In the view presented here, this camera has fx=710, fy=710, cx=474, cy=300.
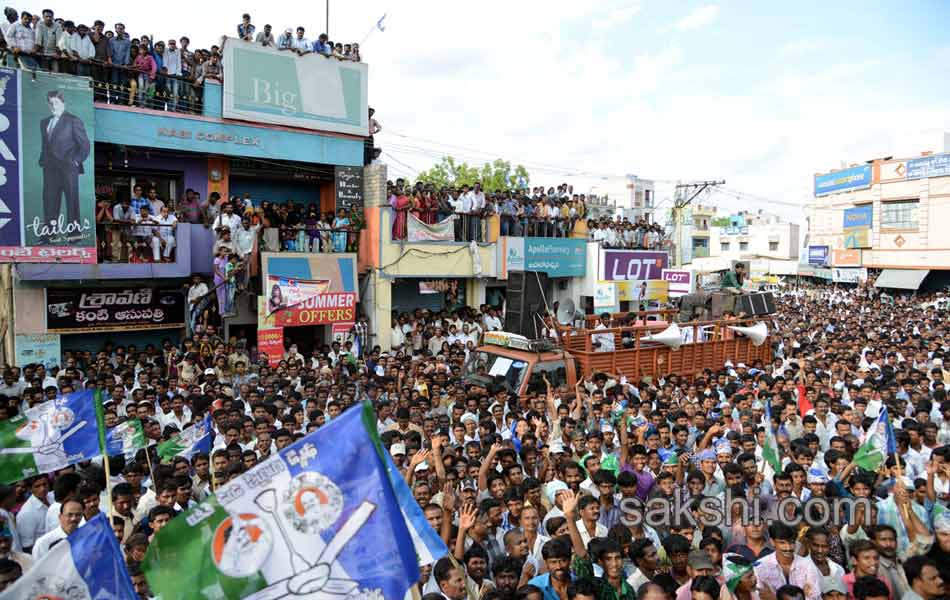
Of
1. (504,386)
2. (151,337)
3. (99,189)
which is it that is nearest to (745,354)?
(504,386)

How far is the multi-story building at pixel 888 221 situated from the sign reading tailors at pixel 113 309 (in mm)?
35785

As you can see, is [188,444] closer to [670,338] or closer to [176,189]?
[670,338]

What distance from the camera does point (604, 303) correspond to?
20.5m

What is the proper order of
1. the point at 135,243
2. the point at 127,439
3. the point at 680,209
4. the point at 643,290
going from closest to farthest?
the point at 127,439 → the point at 135,243 → the point at 643,290 → the point at 680,209

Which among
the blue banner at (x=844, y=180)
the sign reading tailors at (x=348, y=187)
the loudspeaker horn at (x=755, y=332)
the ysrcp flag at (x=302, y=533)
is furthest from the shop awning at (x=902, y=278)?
the ysrcp flag at (x=302, y=533)

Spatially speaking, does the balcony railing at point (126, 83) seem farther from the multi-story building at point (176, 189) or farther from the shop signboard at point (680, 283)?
the shop signboard at point (680, 283)

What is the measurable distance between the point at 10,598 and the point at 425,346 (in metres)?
13.0

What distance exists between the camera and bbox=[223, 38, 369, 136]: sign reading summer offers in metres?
15.5

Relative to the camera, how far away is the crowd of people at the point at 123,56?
1327cm

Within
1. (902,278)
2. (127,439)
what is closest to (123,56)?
(127,439)

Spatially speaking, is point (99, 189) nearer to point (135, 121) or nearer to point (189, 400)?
point (135, 121)

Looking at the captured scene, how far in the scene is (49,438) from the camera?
20.4 feet

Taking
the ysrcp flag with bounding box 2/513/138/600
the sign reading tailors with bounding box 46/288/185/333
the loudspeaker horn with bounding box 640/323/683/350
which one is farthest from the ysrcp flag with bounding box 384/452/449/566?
the sign reading tailors with bounding box 46/288/185/333

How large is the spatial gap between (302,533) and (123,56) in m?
14.1
